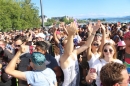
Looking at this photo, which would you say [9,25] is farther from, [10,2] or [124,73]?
[124,73]

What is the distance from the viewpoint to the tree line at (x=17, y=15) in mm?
35484

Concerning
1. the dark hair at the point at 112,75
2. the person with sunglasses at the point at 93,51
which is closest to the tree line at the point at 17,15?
the person with sunglasses at the point at 93,51

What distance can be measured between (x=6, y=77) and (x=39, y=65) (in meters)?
2.47

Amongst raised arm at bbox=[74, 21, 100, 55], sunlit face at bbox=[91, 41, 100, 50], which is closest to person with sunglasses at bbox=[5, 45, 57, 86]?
raised arm at bbox=[74, 21, 100, 55]

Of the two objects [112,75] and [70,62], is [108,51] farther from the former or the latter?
[112,75]

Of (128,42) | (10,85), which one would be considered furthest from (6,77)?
(128,42)

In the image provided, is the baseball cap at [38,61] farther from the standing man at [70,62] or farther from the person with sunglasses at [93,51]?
the person with sunglasses at [93,51]

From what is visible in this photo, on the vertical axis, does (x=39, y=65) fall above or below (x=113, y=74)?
below

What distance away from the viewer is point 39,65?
3.67 meters

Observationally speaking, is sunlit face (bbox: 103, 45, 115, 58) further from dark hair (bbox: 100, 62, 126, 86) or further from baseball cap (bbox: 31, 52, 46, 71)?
dark hair (bbox: 100, 62, 126, 86)

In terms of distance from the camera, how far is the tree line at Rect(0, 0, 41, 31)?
116 feet

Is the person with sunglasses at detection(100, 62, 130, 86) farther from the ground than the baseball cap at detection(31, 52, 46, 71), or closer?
farther from the ground

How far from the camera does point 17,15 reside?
38094mm

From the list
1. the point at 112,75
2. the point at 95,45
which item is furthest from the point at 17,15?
the point at 112,75
